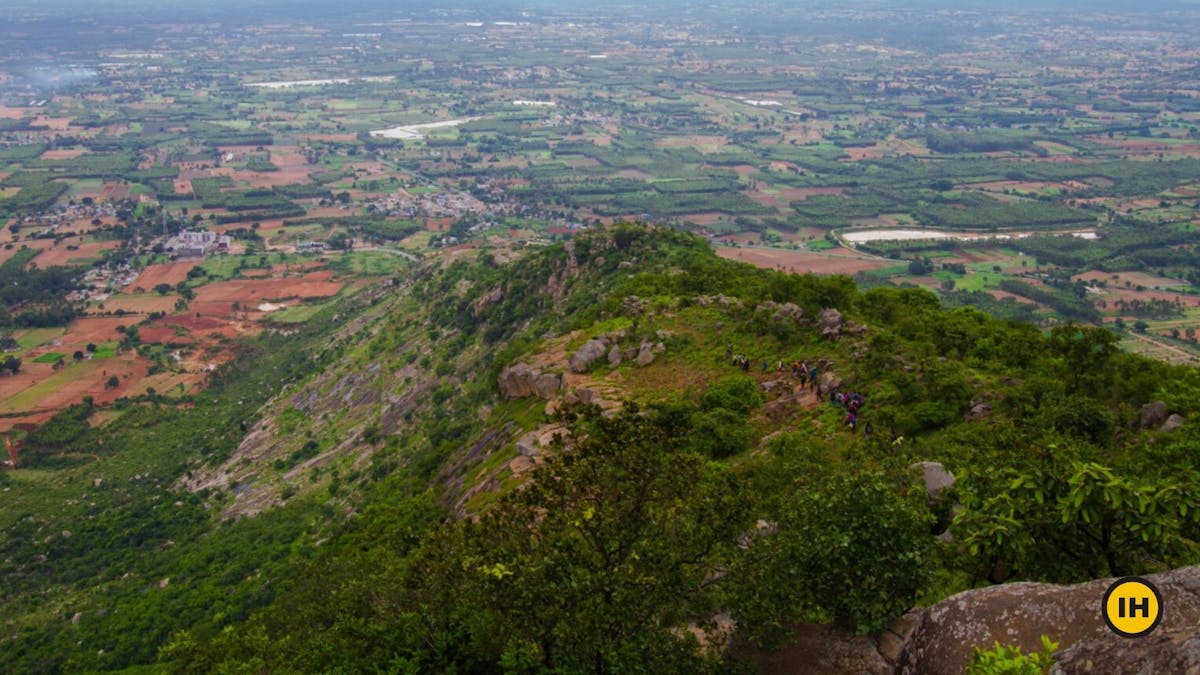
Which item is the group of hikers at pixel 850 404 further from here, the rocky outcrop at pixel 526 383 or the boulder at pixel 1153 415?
the rocky outcrop at pixel 526 383

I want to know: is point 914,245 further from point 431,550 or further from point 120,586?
point 431,550

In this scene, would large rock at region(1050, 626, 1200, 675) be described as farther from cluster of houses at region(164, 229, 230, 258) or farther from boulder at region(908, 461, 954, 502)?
cluster of houses at region(164, 229, 230, 258)

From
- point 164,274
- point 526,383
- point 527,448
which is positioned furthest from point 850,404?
point 164,274

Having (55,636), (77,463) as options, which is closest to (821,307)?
(55,636)

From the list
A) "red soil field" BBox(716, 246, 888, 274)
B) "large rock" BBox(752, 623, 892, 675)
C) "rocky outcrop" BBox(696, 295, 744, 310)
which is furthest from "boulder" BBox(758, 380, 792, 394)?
"red soil field" BBox(716, 246, 888, 274)

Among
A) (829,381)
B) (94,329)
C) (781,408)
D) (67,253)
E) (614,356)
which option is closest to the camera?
(781,408)

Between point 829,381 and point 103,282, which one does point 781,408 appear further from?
point 103,282
